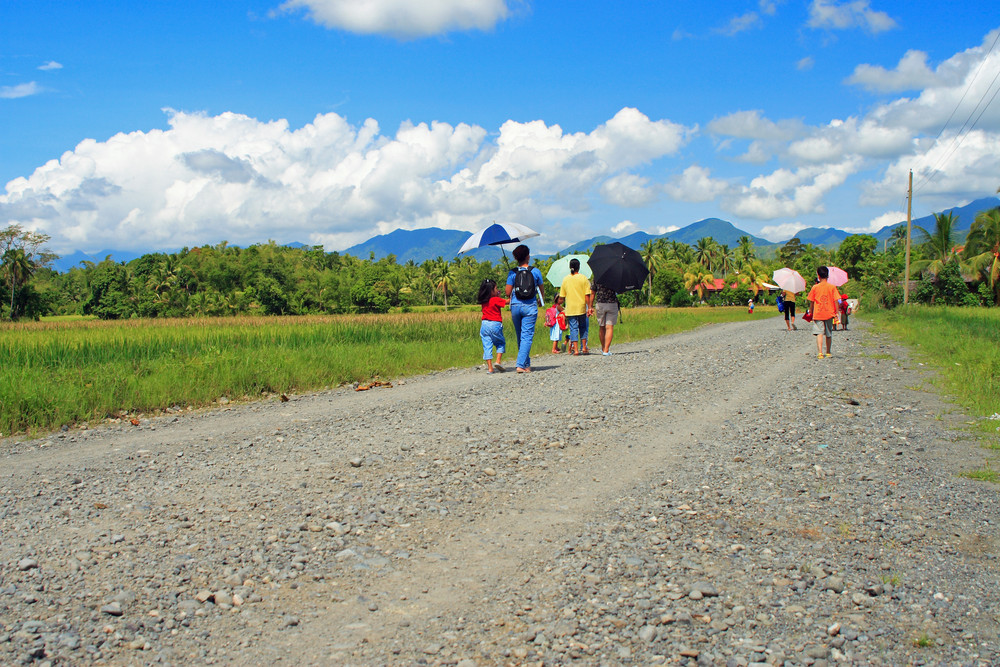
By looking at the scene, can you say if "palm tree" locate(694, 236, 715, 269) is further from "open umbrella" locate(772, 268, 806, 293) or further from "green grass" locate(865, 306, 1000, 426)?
"open umbrella" locate(772, 268, 806, 293)

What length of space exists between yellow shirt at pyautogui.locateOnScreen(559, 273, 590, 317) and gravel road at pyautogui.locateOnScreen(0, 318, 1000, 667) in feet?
23.0

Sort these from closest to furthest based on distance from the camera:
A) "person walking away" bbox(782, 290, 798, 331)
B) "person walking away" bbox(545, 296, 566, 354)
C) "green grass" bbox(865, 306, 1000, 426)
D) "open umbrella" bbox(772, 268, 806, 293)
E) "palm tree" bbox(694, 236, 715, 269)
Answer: "green grass" bbox(865, 306, 1000, 426)
"person walking away" bbox(545, 296, 566, 354)
"open umbrella" bbox(772, 268, 806, 293)
"person walking away" bbox(782, 290, 798, 331)
"palm tree" bbox(694, 236, 715, 269)

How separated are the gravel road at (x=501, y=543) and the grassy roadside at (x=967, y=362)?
570mm

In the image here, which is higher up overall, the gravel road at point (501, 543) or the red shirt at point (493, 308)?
the red shirt at point (493, 308)

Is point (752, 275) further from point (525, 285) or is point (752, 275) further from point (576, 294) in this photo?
point (525, 285)

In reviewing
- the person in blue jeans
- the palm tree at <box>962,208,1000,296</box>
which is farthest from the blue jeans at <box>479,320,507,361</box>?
the palm tree at <box>962,208,1000,296</box>

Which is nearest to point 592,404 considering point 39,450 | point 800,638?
point 800,638

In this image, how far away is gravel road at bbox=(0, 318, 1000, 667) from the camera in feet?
10.8

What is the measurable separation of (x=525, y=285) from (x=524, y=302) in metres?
0.35

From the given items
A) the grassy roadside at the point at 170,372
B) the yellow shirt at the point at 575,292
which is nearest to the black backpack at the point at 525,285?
the yellow shirt at the point at 575,292

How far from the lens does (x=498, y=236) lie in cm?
1428

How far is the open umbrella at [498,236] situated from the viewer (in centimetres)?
1423

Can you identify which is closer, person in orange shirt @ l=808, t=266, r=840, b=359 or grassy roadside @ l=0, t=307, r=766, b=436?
grassy roadside @ l=0, t=307, r=766, b=436

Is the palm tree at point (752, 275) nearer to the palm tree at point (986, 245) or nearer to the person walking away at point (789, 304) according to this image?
the palm tree at point (986, 245)
